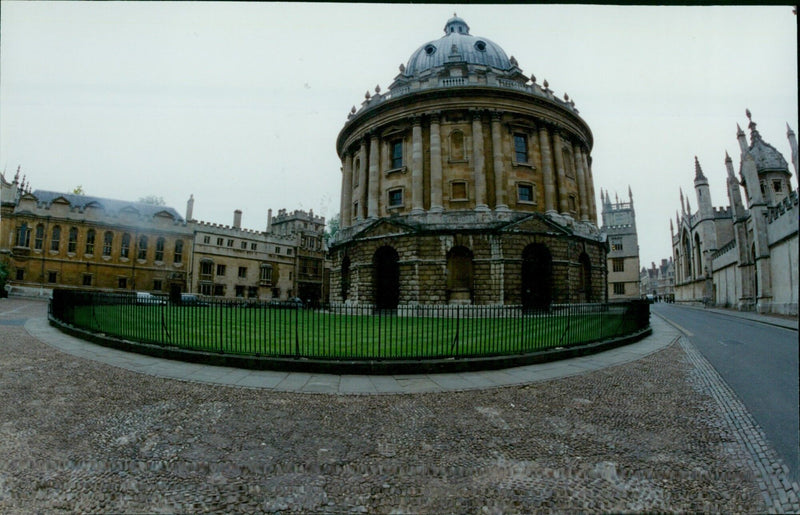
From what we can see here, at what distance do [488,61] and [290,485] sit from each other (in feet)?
130

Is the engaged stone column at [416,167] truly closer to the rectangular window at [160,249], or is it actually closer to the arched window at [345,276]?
the arched window at [345,276]

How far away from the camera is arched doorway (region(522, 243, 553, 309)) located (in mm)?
22594

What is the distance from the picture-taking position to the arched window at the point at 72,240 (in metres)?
39.4

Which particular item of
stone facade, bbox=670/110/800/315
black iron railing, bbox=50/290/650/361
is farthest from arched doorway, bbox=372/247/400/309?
stone facade, bbox=670/110/800/315

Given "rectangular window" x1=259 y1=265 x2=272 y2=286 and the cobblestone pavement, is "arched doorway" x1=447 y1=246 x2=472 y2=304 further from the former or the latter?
"rectangular window" x1=259 y1=265 x2=272 y2=286

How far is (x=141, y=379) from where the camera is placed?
6254 millimetres

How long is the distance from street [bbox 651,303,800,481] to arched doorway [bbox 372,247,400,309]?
16086 mm

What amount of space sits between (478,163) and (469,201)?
8.78 feet

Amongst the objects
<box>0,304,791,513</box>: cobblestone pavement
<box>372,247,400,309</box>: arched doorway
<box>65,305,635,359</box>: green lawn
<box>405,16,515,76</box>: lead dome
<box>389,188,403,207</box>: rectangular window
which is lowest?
<box>0,304,791,513</box>: cobblestone pavement

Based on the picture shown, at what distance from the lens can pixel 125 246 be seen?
41625mm

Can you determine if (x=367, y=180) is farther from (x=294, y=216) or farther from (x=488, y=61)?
(x=294, y=216)

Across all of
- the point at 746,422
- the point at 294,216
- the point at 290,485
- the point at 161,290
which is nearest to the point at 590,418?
the point at 746,422

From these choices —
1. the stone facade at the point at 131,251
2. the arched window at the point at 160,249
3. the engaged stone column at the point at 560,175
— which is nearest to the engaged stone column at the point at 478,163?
the engaged stone column at the point at 560,175

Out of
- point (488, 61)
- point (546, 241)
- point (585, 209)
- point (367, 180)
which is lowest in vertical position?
point (546, 241)
